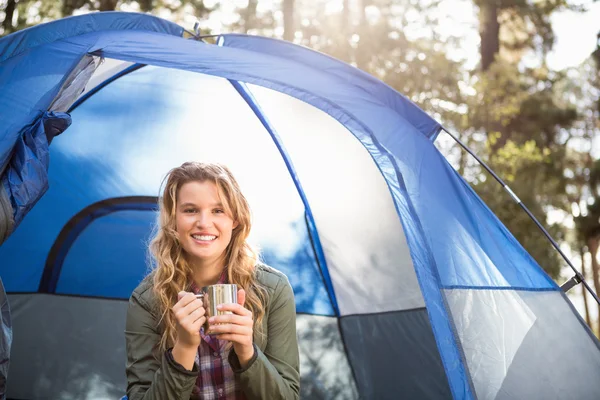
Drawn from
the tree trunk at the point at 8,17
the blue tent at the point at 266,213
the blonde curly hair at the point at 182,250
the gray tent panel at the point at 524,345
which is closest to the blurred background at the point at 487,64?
the tree trunk at the point at 8,17

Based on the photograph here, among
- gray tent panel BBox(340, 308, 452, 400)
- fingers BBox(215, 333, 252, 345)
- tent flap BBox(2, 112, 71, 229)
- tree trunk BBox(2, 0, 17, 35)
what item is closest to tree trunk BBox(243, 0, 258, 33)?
tree trunk BBox(2, 0, 17, 35)

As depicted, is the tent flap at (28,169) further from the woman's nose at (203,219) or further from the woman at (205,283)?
the woman's nose at (203,219)

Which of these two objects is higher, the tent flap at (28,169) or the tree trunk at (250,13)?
the tree trunk at (250,13)

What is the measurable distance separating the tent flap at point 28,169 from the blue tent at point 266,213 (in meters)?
0.37

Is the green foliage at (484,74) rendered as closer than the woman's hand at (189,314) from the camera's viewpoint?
No

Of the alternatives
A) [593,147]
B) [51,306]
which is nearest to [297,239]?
[51,306]

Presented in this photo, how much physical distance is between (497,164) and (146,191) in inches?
150

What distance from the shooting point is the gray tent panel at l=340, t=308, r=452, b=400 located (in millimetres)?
3428

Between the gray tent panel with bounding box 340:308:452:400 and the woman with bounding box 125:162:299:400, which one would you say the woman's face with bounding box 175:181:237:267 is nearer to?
the woman with bounding box 125:162:299:400

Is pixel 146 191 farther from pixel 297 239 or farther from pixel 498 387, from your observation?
pixel 498 387

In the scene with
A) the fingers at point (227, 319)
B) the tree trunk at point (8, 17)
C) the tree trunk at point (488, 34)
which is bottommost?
the fingers at point (227, 319)

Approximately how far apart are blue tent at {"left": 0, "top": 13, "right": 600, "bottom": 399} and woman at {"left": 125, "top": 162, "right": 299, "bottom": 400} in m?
0.62

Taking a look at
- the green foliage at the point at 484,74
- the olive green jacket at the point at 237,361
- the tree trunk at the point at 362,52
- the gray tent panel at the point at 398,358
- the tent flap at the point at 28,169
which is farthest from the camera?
the tree trunk at the point at 362,52

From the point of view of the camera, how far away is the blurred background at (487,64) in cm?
644
